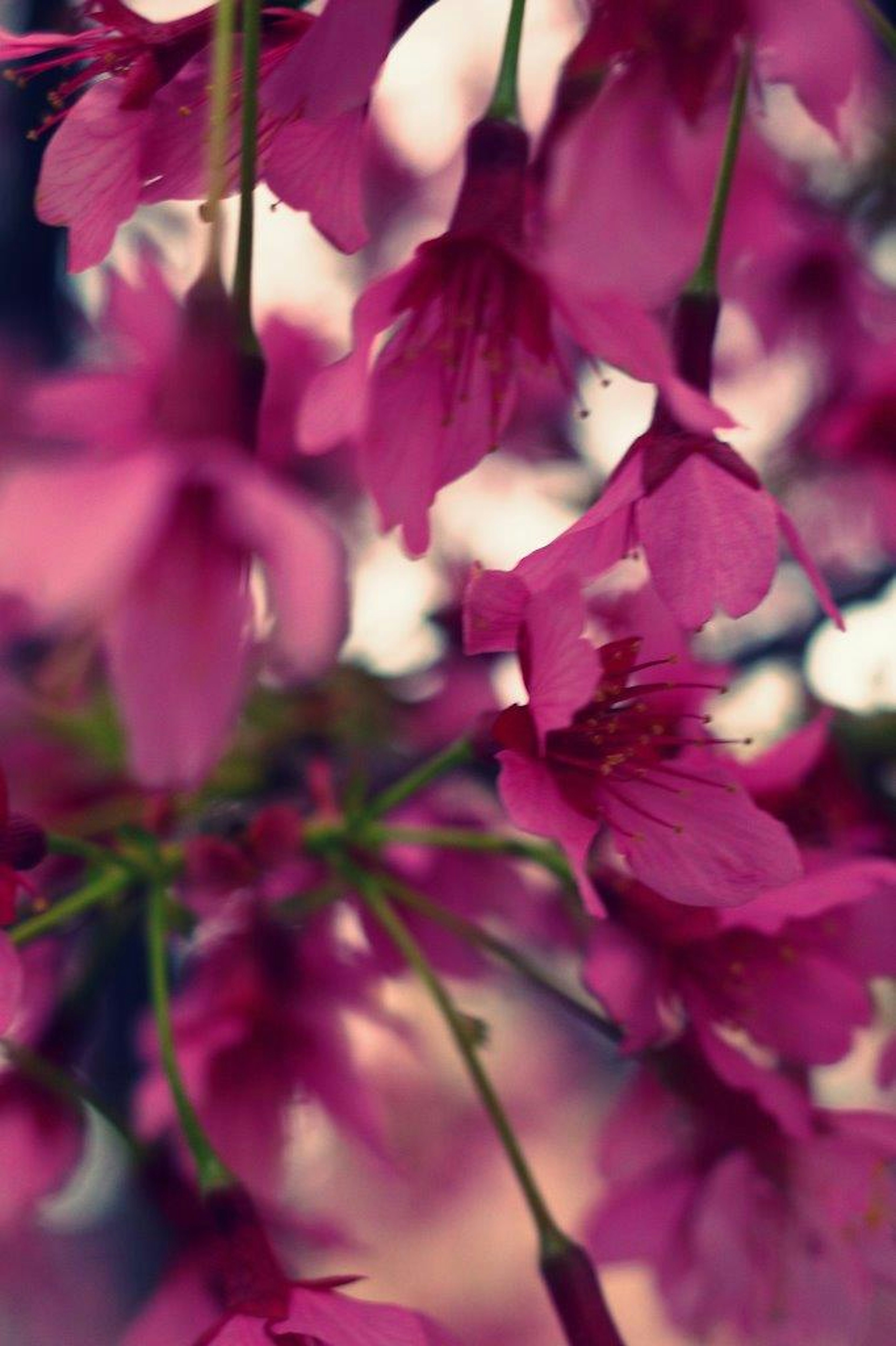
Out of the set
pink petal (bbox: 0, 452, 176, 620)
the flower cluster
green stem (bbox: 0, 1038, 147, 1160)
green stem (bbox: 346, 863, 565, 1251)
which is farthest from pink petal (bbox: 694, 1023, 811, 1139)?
pink petal (bbox: 0, 452, 176, 620)

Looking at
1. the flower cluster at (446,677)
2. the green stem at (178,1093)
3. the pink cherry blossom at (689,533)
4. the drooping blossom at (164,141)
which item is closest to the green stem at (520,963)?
the flower cluster at (446,677)

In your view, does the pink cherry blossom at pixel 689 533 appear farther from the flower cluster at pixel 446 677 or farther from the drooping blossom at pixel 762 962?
the drooping blossom at pixel 762 962

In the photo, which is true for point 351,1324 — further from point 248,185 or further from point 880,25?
point 880,25

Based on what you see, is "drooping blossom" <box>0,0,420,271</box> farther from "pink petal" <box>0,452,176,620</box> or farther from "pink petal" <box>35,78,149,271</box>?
"pink petal" <box>0,452,176,620</box>

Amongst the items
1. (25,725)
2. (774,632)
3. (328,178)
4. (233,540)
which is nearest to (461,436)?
(328,178)

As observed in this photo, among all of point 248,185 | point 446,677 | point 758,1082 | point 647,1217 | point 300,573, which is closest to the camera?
point 300,573

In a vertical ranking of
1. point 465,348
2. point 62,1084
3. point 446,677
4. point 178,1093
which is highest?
point 465,348

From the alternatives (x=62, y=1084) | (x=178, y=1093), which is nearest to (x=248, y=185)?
(x=178, y=1093)
